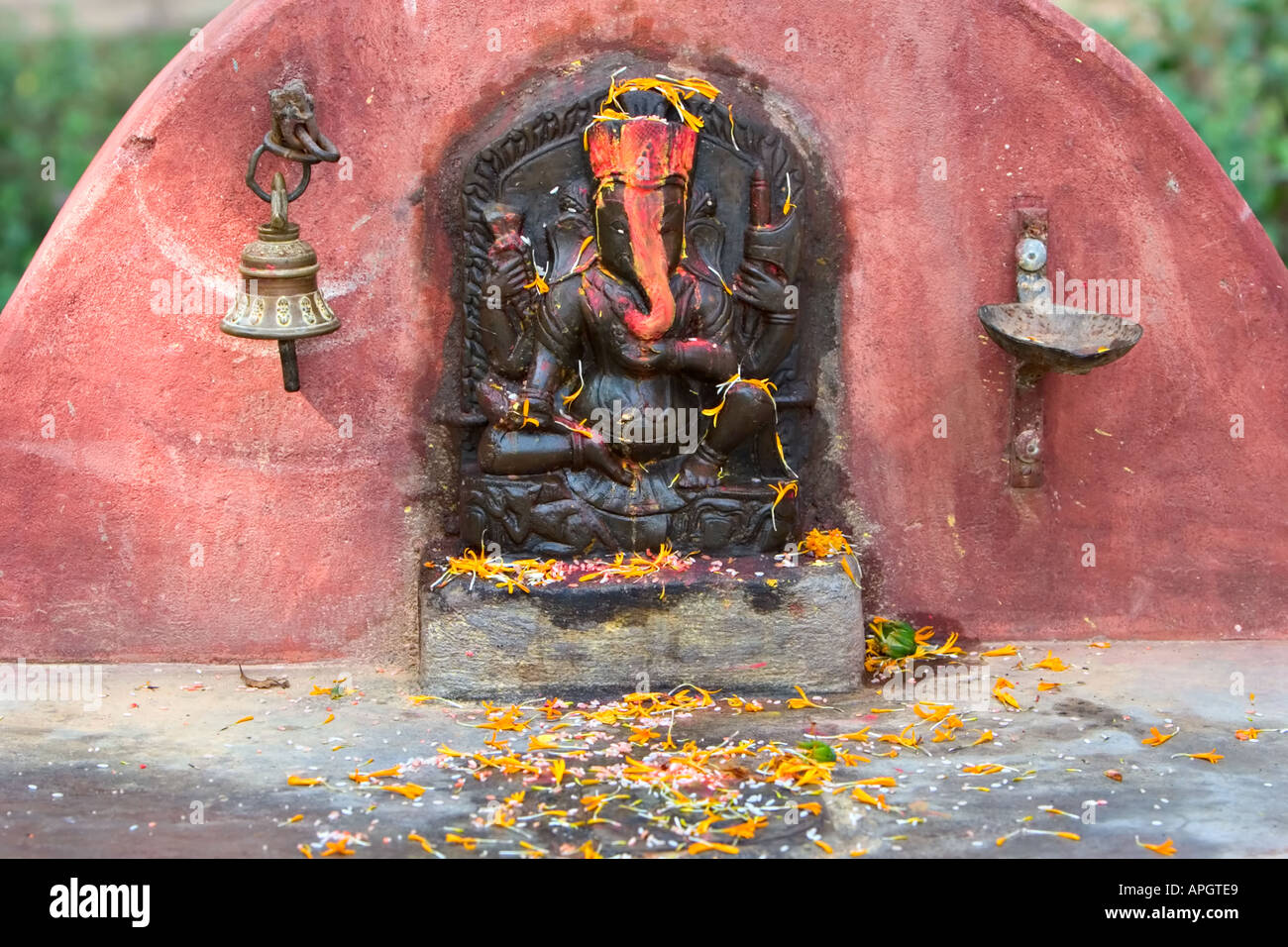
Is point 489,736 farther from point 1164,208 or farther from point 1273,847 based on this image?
point 1164,208

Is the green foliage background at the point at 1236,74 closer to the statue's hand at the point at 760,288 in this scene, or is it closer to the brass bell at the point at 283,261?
the statue's hand at the point at 760,288

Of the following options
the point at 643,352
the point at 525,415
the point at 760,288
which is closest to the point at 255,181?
the point at 525,415

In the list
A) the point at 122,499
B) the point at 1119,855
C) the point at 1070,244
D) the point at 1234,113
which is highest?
the point at 1234,113

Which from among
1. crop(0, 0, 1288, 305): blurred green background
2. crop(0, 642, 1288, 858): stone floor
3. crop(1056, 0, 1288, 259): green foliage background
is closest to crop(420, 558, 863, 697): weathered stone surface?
crop(0, 642, 1288, 858): stone floor

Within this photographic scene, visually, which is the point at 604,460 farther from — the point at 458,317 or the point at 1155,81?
the point at 1155,81

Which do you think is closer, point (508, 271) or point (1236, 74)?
point (508, 271)

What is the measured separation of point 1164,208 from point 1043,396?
693mm

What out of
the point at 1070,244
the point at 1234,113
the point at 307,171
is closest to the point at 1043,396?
the point at 1070,244

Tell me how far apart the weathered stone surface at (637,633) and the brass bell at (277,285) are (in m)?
0.91

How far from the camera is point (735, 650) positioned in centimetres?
531

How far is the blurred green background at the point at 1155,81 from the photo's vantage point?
1000cm

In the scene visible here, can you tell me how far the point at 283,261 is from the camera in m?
5.04

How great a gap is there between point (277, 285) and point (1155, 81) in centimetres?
669

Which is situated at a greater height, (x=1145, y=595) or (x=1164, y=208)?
(x=1164, y=208)
